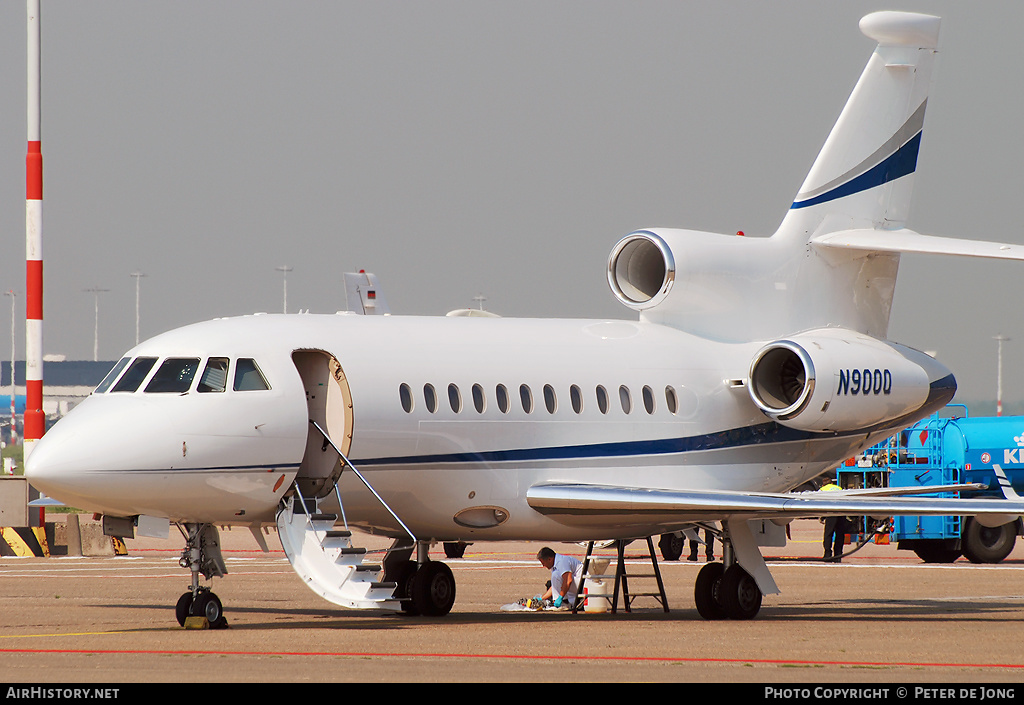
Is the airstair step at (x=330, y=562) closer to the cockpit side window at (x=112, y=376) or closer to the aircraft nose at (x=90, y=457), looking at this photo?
the aircraft nose at (x=90, y=457)

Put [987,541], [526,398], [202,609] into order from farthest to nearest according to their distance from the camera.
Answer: [987,541]
[526,398]
[202,609]

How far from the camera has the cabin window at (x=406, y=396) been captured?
19.6 m

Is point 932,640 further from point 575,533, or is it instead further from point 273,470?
point 273,470

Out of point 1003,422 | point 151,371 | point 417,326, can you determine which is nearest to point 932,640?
point 417,326

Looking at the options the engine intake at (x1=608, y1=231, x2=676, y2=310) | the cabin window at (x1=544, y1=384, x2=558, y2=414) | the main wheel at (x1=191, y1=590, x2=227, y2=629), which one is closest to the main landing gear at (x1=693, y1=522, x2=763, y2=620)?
the cabin window at (x1=544, y1=384, x2=558, y2=414)

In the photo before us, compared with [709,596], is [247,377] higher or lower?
higher

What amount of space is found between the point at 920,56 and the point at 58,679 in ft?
61.6

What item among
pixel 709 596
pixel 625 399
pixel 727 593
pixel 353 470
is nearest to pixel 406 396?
pixel 353 470

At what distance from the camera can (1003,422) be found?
34938 mm

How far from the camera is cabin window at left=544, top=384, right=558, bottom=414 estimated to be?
2123 centimetres

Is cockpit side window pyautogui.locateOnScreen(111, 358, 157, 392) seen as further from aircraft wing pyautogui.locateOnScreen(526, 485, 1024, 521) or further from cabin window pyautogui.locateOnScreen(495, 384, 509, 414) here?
aircraft wing pyautogui.locateOnScreen(526, 485, 1024, 521)

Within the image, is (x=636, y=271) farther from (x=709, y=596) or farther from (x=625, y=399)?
(x=709, y=596)

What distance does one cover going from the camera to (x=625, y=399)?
72.9 ft

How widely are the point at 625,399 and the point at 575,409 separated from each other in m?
1.00
